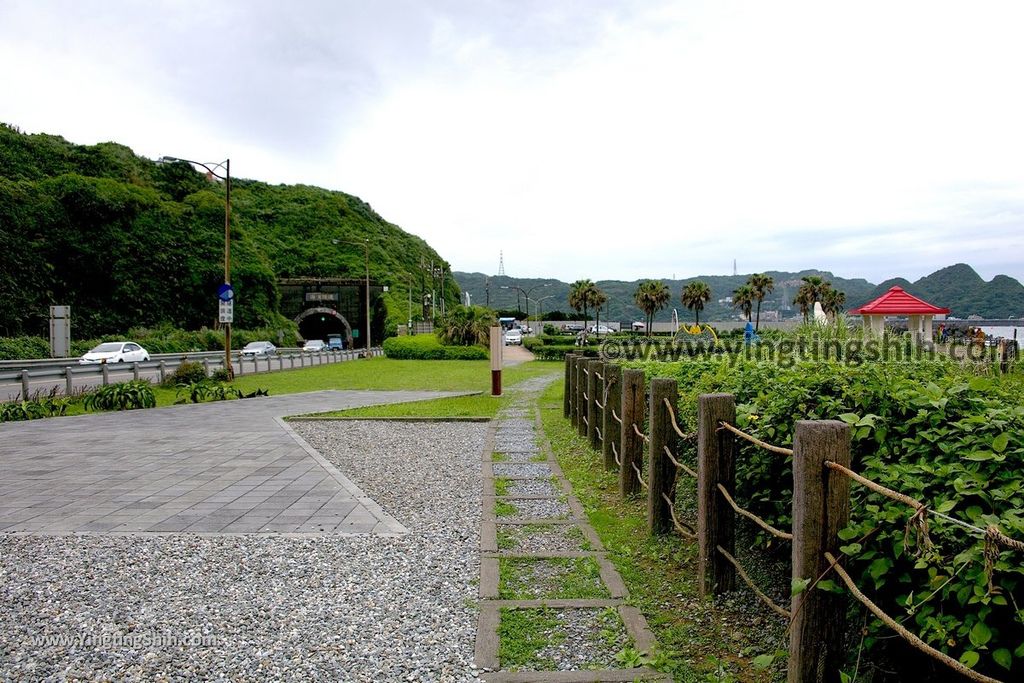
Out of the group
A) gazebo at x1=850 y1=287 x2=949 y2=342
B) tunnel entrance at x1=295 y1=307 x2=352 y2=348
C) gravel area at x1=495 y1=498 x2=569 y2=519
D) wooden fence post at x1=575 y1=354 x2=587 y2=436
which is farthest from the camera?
tunnel entrance at x1=295 y1=307 x2=352 y2=348

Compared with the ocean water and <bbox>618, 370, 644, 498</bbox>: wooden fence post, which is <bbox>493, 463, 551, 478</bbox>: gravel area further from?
the ocean water

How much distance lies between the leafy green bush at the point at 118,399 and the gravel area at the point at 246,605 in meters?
11.2

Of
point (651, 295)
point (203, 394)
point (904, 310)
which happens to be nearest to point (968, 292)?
point (651, 295)

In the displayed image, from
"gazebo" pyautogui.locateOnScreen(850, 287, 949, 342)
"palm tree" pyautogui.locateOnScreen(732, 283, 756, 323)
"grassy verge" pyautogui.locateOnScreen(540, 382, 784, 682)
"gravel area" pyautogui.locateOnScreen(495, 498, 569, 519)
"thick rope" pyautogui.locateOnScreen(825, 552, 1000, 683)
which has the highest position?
"palm tree" pyautogui.locateOnScreen(732, 283, 756, 323)

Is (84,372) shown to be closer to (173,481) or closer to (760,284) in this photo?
(173,481)

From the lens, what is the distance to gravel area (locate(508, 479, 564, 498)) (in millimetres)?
6812

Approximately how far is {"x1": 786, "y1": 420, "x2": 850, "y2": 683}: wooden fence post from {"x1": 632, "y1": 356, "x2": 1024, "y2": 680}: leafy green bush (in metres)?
0.11

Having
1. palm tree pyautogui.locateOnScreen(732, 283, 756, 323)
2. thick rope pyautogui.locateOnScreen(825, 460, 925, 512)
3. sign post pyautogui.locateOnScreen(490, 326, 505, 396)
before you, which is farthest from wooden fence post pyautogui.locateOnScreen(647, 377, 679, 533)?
palm tree pyautogui.locateOnScreen(732, 283, 756, 323)

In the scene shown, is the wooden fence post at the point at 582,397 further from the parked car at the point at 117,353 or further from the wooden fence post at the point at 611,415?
the parked car at the point at 117,353

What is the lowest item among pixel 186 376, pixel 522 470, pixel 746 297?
pixel 522 470

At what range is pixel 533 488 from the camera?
23.2ft

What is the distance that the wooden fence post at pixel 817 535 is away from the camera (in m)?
2.53

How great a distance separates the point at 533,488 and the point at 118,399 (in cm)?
1219

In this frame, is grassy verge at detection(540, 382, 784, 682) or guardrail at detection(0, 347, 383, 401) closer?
grassy verge at detection(540, 382, 784, 682)
